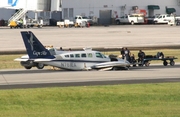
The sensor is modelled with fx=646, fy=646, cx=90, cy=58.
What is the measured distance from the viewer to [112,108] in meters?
24.3

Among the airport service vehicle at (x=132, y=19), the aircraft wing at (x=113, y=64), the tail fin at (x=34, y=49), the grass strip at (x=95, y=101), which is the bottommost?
the airport service vehicle at (x=132, y=19)

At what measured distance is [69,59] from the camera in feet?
130

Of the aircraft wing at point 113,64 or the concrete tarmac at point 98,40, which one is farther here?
the concrete tarmac at point 98,40

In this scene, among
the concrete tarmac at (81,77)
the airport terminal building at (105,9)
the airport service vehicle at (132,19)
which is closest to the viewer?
the concrete tarmac at (81,77)

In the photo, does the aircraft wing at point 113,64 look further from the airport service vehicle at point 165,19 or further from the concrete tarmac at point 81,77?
the airport service vehicle at point 165,19

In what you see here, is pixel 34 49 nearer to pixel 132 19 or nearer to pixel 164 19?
pixel 164 19

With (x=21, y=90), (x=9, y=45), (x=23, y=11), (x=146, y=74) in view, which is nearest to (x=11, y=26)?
(x=23, y=11)

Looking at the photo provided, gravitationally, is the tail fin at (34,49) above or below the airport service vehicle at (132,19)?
above

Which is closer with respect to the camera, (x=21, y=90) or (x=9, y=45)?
(x=21, y=90)

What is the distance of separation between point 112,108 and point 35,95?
174 inches

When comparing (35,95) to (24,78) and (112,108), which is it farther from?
(24,78)

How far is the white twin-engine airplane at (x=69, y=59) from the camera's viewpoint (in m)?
39.5

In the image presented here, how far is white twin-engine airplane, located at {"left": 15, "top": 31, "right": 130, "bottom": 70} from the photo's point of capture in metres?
39.5

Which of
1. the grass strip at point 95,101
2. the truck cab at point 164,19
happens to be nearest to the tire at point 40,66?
the grass strip at point 95,101
